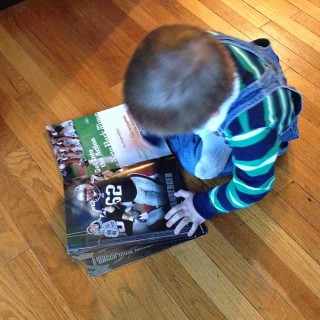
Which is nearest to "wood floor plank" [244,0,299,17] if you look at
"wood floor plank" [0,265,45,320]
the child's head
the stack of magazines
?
the stack of magazines

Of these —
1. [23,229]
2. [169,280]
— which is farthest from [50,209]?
[169,280]

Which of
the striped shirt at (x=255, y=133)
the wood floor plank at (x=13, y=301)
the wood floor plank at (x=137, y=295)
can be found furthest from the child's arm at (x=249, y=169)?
the wood floor plank at (x=13, y=301)

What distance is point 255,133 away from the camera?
581 millimetres

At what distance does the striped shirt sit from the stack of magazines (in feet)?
0.75

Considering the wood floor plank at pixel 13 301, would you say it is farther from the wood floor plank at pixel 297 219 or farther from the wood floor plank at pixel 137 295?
the wood floor plank at pixel 297 219

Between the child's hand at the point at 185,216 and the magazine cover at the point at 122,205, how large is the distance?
0.6 inches

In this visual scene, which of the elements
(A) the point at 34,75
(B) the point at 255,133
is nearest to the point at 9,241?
(A) the point at 34,75

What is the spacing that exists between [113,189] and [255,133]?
392 millimetres

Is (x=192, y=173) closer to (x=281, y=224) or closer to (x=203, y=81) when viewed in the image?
(x=281, y=224)

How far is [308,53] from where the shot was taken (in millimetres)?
1095

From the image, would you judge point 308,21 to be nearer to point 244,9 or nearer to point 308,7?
point 308,7

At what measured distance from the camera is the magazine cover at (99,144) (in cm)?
90

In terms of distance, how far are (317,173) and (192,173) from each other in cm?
30

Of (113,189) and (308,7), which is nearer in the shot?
(113,189)
